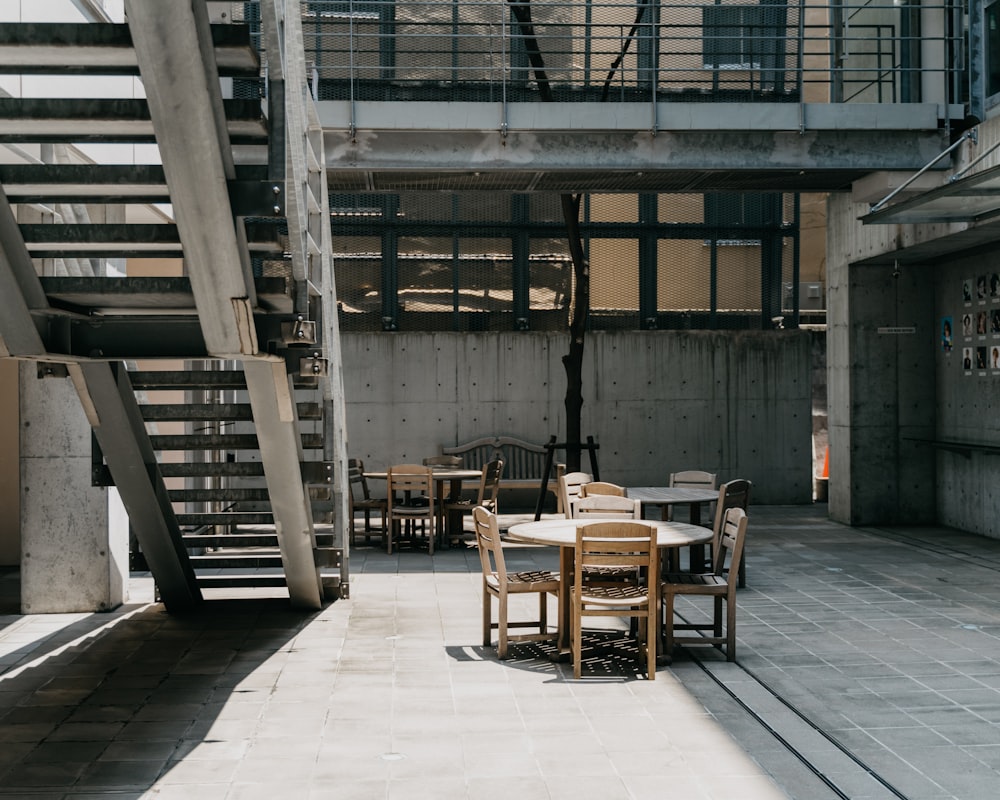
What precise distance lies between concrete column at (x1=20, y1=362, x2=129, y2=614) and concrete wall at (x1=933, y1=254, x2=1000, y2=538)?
9939 mm

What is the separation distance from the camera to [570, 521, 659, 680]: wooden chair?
7191mm

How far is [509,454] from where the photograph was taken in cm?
1781

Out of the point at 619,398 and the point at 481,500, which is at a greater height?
the point at 619,398

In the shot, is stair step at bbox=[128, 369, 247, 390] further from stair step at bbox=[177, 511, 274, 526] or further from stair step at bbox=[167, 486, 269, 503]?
stair step at bbox=[177, 511, 274, 526]

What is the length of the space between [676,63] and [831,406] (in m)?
5.77

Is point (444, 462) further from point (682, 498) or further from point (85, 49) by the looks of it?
point (85, 49)

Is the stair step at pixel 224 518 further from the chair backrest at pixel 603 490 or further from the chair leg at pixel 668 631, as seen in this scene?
the chair leg at pixel 668 631

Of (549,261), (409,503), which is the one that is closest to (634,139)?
(409,503)

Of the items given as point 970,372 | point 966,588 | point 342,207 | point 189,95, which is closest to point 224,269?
point 189,95

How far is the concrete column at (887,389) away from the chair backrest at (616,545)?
8.97 metres

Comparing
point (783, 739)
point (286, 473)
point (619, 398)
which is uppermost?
point (619, 398)

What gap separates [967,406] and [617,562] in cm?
898

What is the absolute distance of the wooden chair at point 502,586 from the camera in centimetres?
779

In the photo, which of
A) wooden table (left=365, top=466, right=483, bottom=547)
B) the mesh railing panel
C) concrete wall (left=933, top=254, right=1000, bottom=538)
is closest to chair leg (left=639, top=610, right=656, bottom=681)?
wooden table (left=365, top=466, right=483, bottom=547)
